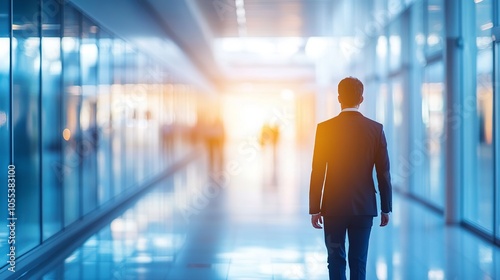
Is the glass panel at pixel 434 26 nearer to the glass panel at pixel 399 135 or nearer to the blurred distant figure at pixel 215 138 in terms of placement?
the glass panel at pixel 399 135

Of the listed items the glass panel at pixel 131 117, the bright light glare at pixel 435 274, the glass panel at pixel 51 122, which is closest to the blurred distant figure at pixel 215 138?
the glass panel at pixel 131 117

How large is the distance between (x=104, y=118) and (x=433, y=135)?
18.0 feet

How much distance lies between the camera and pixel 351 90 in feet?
13.4

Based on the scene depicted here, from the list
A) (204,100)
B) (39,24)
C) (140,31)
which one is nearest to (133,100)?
(140,31)

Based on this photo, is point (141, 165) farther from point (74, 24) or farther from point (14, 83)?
point (14, 83)

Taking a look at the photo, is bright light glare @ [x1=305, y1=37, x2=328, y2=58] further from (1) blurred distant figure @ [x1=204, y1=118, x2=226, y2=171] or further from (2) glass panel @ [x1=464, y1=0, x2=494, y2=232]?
(2) glass panel @ [x1=464, y1=0, x2=494, y2=232]

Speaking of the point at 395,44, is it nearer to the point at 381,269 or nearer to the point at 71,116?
the point at 71,116

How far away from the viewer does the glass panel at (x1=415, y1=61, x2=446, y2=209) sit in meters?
10.8

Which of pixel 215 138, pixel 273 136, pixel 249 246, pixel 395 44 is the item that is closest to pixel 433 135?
pixel 395 44

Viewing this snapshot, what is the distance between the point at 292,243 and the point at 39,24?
12.0 ft

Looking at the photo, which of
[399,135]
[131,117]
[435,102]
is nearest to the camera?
[435,102]

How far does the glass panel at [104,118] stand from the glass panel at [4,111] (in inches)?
163

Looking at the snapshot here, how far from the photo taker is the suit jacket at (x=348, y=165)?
13.2 feet

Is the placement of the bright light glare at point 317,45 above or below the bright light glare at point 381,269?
above
